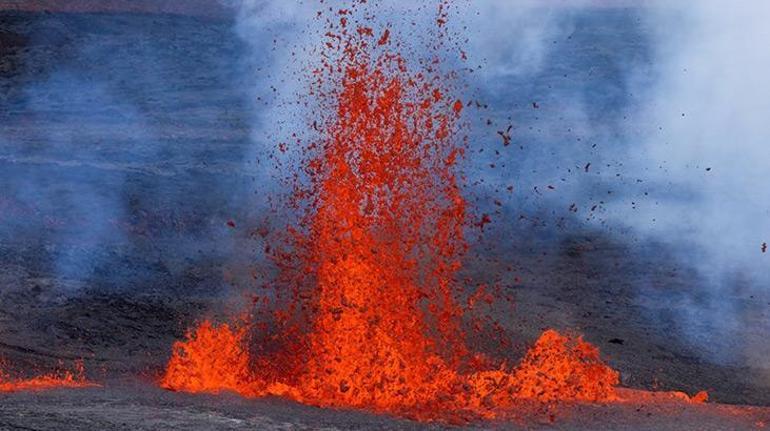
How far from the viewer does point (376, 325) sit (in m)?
7.98

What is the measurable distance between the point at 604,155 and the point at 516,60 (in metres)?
3.49

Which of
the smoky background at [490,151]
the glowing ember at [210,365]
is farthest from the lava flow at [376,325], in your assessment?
the smoky background at [490,151]

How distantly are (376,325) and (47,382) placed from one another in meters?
2.31

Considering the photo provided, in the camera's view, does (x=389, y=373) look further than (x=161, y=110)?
No

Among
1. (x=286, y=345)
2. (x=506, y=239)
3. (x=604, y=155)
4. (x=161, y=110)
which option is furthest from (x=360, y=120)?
(x=161, y=110)

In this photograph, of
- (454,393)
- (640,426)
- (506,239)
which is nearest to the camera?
(640,426)

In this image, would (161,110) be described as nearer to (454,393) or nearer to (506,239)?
(506,239)

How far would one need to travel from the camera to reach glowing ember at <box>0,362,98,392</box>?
681cm

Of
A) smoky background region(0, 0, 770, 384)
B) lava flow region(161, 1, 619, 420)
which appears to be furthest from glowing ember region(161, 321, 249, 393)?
smoky background region(0, 0, 770, 384)

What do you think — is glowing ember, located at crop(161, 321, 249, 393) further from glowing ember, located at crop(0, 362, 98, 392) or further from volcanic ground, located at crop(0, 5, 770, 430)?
glowing ember, located at crop(0, 362, 98, 392)

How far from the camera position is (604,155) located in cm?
1545

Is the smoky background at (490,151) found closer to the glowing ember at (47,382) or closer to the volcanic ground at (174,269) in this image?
the volcanic ground at (174,269)

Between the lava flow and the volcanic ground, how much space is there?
0.38 m

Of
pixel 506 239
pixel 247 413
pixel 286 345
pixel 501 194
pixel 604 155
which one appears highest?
pixel 604 155
